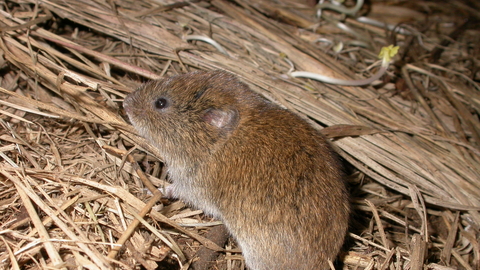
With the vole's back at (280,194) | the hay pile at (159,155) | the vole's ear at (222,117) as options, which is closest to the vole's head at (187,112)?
the vole's ear at (222,117)

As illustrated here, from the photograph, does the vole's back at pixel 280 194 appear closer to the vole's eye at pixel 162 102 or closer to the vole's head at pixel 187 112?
the vole's head at pixel 187 112

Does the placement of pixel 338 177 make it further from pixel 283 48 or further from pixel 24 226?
pixel 24 226

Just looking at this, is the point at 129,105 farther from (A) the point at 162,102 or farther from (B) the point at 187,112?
(B) the point at 187,112

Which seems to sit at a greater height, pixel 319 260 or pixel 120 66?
pixel 120 66

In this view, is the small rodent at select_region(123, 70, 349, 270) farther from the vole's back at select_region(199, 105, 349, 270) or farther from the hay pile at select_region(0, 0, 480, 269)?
the hay pile at select_region(0, 0, 480, 269)

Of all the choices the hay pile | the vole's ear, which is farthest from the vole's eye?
the hay pile

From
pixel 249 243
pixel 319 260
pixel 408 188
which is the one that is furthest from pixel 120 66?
pixel 408 188

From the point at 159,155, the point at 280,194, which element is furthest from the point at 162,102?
the point at 280,194
